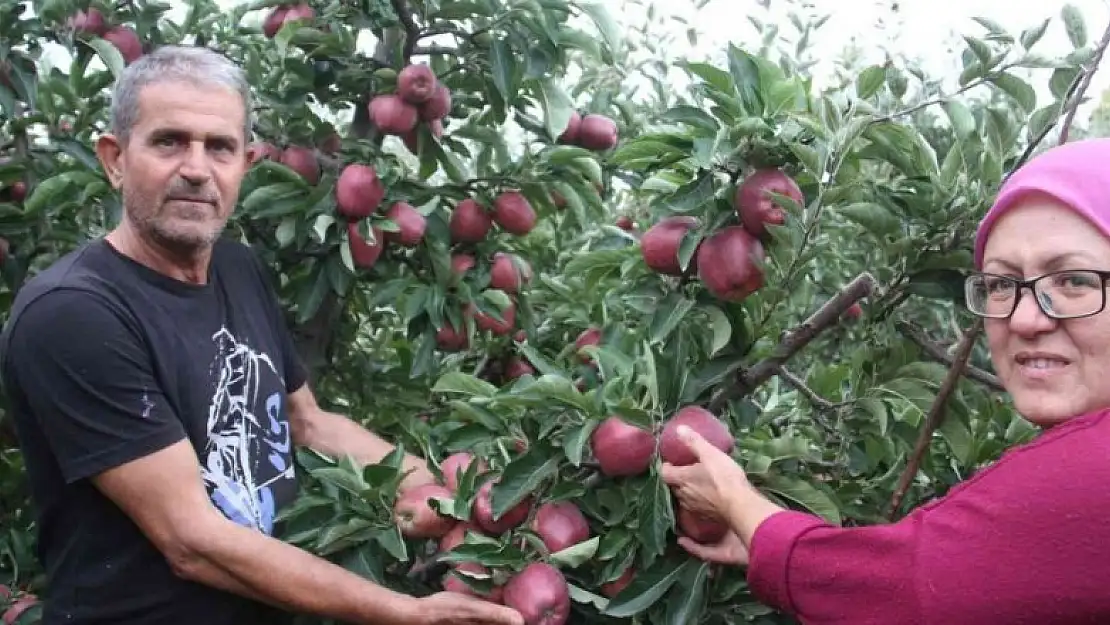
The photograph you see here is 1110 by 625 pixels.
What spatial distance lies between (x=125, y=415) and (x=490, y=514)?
0.48m

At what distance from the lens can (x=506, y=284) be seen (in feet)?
6.85

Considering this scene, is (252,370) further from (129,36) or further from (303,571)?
(129,36)

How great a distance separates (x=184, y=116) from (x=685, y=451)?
0.86 m

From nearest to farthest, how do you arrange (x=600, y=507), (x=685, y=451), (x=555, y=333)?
(x=685, y=451) → (x=600, y=507) → (x=555, y=333)

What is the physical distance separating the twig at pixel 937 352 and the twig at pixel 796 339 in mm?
91

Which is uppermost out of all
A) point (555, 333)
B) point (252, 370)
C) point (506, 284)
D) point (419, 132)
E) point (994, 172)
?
point (994, 172)

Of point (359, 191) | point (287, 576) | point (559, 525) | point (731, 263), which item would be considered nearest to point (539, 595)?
point (559, 525)

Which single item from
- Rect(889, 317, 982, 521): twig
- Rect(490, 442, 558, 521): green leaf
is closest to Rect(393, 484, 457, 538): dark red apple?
Rect(490, 442, 558, 521): green leaf

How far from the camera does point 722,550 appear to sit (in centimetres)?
126

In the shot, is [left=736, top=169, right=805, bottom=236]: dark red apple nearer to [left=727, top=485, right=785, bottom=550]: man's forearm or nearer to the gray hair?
[left=727, top=485, right=785, bottom=550]: man's forearm

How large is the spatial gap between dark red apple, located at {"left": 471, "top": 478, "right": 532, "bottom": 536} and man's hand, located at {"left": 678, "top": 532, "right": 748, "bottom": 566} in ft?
0.66

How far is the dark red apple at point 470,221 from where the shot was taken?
2031 millimetres

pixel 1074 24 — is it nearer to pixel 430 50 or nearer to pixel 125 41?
pixel 430 50

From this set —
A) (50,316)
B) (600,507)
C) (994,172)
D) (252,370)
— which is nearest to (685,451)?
(600,507)
